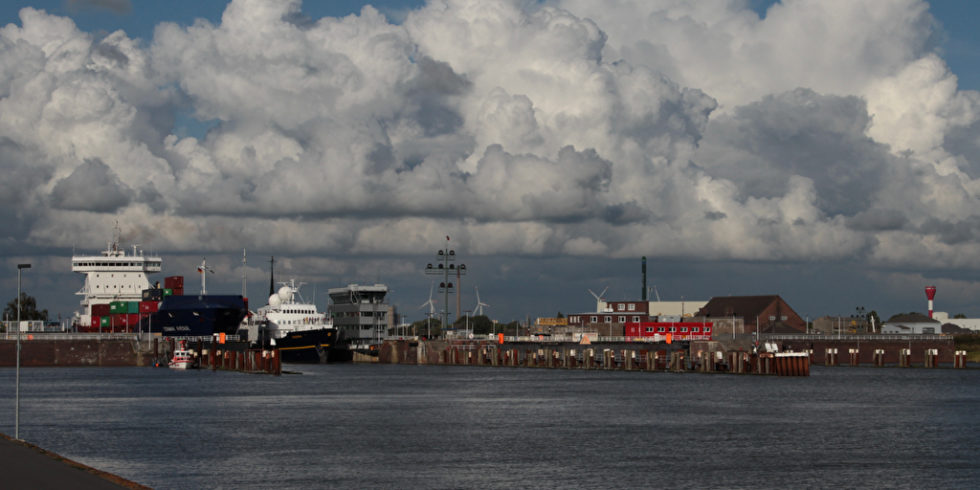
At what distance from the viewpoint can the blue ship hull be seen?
15362 centimetres

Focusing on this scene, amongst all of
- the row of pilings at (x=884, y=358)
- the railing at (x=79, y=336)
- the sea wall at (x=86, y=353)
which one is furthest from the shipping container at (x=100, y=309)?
the row of pilings at (x=884, y=358)

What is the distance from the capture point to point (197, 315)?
15375cm

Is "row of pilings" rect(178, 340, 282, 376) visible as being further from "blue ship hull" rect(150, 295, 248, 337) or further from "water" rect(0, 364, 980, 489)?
"water" rect(0, 364, 980, 489)

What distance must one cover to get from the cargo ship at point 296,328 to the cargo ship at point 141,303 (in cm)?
649

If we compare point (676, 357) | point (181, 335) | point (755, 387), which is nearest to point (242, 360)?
point (181, 335)

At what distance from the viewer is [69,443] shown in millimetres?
52844

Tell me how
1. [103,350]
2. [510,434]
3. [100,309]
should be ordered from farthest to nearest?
1. [100,309]
2. [103,350]
3. [510,434]

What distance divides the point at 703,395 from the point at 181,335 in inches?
3473

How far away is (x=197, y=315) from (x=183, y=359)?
876 cm

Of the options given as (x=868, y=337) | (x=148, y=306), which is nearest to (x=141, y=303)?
(x=148, y=306)

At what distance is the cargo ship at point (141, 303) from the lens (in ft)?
506

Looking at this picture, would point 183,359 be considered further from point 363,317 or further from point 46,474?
point 46,474

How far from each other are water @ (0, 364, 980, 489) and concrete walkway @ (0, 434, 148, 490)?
13.5 feet

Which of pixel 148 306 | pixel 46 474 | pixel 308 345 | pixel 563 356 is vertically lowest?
pixel 563 356
